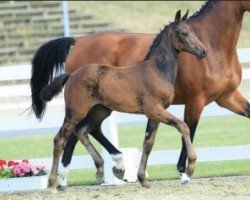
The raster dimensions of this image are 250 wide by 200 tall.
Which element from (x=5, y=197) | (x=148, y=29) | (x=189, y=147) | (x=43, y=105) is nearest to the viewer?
(x=189, y=147)

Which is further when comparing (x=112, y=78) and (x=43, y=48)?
(x=43, y=48)

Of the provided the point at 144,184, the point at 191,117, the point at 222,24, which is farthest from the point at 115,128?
the point at 222,24

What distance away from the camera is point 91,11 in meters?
32.8

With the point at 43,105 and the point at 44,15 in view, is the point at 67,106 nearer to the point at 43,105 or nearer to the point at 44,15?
the point at 43,105

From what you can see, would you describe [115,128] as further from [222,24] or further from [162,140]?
[162,140]

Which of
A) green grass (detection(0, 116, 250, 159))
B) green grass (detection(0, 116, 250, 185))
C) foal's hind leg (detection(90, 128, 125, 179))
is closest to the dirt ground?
foal's hind leg (detection(90, 128, 125, 179))

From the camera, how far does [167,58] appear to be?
948 cm

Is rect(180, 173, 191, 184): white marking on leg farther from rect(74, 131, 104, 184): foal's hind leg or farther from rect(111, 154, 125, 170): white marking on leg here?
rect(74, 131, 104, 184): foal's hind leg

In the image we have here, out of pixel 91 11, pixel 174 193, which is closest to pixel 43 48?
pixel 174 193

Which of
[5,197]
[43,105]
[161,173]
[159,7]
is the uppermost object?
[43,105]

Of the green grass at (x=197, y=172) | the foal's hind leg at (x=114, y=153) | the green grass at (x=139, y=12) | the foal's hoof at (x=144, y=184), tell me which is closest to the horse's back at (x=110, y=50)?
the foal's hind leg at (x=114, y=153)

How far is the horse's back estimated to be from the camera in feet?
35.2

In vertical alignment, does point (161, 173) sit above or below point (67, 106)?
below

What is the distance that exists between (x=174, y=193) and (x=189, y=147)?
0.59 metres
